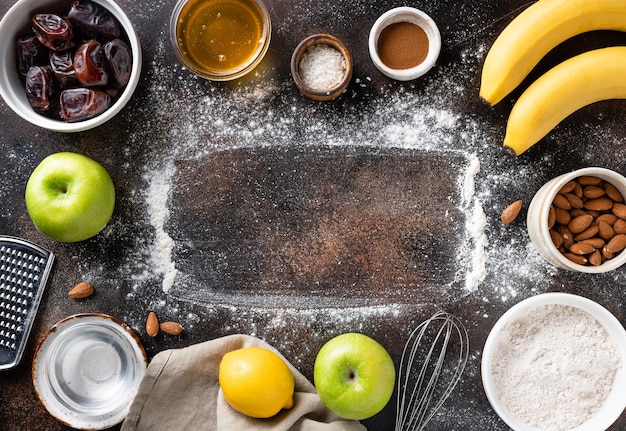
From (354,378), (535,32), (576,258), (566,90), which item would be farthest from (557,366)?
(535,32)

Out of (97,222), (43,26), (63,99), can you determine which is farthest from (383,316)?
(43,26)

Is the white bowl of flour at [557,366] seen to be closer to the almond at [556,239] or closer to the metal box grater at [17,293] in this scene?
the almond at [556,239]

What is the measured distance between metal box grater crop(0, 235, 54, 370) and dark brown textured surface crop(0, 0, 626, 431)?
1.6 inches

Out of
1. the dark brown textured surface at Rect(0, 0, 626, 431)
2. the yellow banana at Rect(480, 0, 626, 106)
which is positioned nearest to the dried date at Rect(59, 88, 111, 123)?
the dark brown textured surface at Rect(0, 0, 626, 431)

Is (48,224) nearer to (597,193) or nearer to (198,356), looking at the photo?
(198,356)

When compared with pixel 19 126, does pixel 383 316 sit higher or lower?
lower

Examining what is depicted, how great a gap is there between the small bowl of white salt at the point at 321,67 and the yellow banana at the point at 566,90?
37 cm

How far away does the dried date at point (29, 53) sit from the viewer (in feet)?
3.89

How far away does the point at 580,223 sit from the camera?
1215 millimetres

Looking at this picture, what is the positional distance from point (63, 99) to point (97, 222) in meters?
0.25

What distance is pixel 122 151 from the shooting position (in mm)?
1281

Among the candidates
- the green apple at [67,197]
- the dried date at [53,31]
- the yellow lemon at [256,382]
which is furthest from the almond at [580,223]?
the dried date at [53,31]

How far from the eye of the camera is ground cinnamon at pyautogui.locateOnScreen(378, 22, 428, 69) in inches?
49.4

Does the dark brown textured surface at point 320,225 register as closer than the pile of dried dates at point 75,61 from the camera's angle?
No
